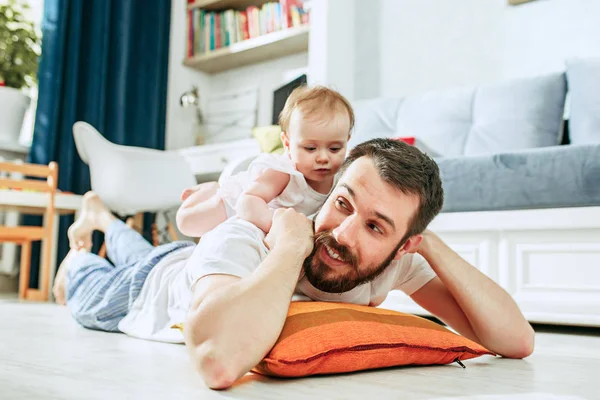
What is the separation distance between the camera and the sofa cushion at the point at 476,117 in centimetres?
251

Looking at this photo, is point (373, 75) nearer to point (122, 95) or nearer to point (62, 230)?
point (122, 95)

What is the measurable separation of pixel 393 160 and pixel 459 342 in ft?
1.29

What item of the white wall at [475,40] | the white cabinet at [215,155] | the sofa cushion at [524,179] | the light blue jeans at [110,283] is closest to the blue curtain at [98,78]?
the white cabinet at [215,155]

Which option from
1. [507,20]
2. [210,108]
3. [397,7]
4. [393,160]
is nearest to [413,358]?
[393,160]

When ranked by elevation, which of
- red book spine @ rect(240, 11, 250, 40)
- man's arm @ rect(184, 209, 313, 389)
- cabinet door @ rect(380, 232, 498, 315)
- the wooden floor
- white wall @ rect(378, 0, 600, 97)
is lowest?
the wooden floor

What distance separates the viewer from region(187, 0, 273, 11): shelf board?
3.98m

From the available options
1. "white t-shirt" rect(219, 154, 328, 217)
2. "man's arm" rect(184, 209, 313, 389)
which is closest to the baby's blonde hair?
"white t-shirt" rect(219, 154, 328, 217)

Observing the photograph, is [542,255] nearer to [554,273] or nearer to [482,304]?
[554,273]

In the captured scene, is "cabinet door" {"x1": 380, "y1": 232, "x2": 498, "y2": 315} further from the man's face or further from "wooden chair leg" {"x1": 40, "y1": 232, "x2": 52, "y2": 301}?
"wooden chair leg" {"x1": 40, "y1": 232, "x2": 52, "y2": 301}

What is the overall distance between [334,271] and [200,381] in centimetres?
34

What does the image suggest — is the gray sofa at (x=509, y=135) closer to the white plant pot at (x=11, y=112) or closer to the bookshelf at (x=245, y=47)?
the bookshelf at (x=245, y=47)

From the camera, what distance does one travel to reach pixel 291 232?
1060 mm

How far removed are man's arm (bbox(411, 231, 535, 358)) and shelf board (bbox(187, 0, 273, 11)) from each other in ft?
10.2

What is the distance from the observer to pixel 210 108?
428 cm
